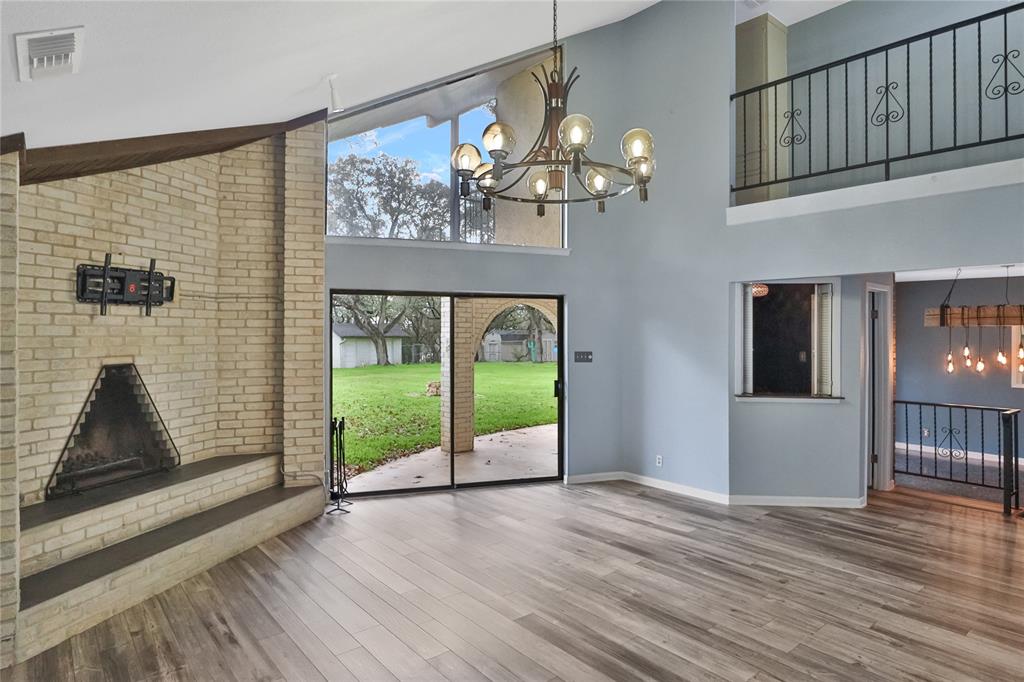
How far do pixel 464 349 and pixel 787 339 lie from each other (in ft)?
11.0

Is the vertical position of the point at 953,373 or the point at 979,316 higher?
the point at 979,316

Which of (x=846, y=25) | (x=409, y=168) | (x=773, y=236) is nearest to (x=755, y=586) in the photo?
(x=773, y=236)

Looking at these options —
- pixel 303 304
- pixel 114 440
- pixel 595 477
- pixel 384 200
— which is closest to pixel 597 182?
pixel 384 200

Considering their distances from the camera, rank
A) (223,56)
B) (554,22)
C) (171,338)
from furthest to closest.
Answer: (171,338) → (554,22) → (223,56)

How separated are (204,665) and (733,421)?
4656 mm

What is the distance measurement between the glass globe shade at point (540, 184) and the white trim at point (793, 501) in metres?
3.55

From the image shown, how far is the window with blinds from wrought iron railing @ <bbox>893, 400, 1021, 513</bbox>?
1801mm

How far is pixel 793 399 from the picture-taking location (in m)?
5.49

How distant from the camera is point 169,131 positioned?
397 centimetres

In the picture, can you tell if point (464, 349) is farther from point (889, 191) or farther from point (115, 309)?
point (889, 191)

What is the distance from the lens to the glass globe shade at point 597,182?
A: 364cm

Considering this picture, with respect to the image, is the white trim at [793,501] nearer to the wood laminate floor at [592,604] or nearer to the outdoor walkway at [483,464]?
the wood laminate floor at [592,604]

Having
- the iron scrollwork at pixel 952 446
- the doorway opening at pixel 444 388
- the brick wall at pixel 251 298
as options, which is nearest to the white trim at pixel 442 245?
the doorway opening at pixel 444 388

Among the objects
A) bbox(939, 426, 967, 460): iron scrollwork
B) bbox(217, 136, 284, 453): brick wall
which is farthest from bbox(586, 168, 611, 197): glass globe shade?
bbox(939, 426, 967, 460): iron scrollwork
